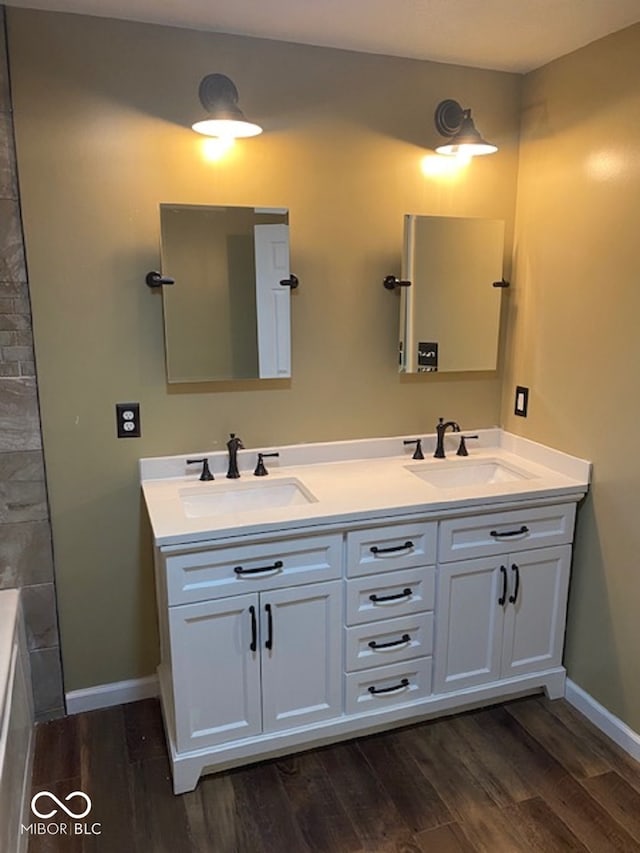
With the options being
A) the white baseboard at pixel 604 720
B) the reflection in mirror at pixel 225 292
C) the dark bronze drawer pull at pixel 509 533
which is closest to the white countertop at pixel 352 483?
the dark bronze drawer pull at pixel 509 533

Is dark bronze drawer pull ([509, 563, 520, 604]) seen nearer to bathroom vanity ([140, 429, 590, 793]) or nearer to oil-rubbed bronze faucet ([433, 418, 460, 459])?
bathroom vanity ([140, 429, 590, 793])

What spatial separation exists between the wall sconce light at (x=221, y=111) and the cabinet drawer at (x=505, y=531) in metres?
1.51

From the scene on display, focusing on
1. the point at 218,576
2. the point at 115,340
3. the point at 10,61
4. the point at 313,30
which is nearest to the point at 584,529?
the point at 218,576

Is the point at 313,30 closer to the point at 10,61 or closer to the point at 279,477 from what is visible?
the point at 10,61

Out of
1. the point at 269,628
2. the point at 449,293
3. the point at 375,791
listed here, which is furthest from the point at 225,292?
the point at 375,791

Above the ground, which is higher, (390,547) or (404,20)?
(404,20)

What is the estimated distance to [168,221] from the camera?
2.16 m

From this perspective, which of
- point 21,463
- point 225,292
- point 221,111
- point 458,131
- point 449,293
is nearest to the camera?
point 221,111

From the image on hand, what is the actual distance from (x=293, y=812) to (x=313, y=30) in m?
2.53

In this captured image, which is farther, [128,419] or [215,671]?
[128,419]

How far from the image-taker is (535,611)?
93.1 inches

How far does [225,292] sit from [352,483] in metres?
0.84

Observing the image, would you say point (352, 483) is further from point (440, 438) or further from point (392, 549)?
point (440, 438)

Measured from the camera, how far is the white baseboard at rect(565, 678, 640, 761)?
2.18m
